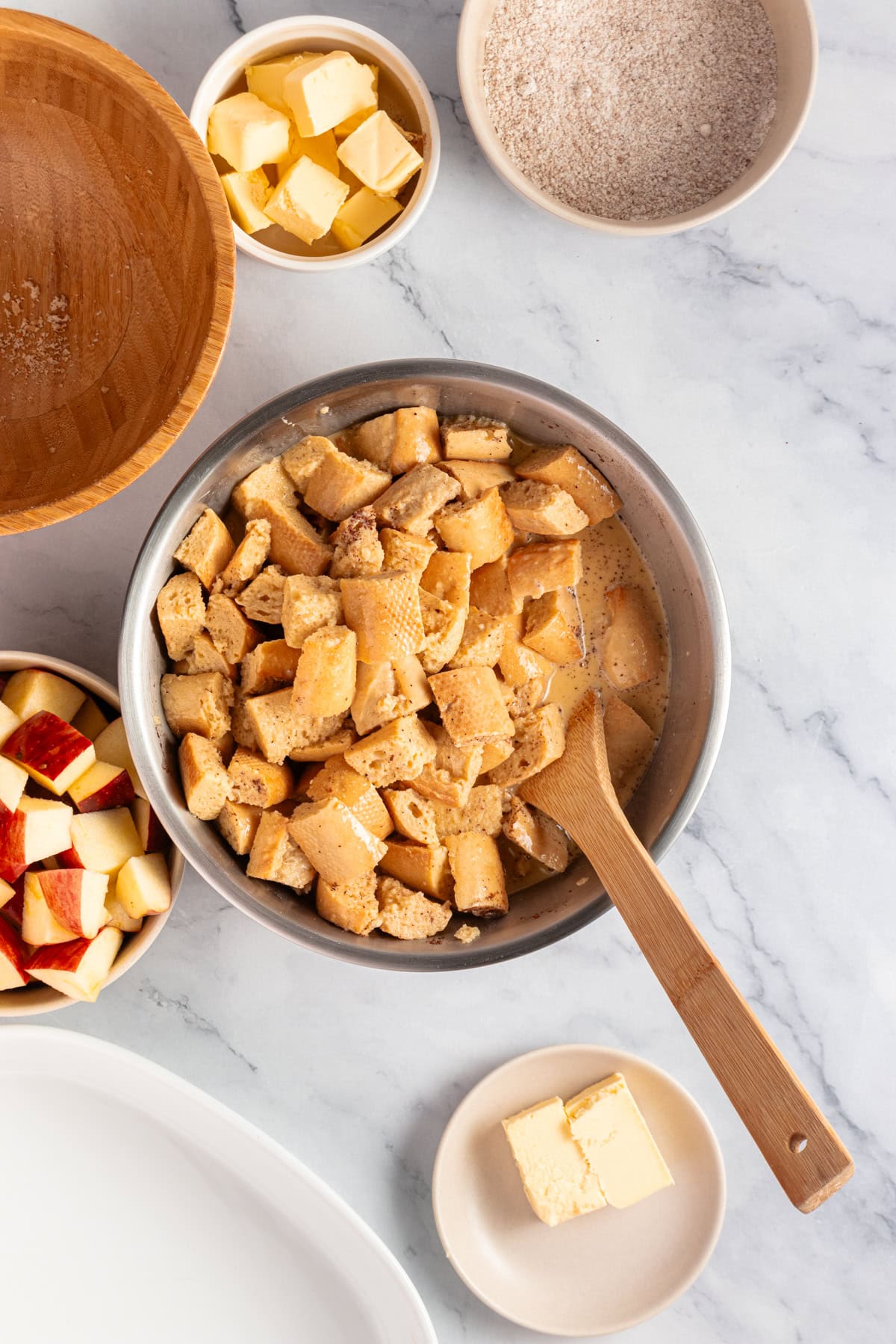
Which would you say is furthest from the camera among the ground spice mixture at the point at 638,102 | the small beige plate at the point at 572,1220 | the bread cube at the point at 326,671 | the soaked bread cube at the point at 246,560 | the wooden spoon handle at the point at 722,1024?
the small beige plate at the point at 572,1220

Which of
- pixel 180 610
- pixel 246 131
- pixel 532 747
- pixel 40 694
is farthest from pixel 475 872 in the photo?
pixel 246 131

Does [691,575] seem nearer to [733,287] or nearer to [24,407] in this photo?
[733,287]

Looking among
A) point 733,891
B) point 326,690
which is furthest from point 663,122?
point 733,891

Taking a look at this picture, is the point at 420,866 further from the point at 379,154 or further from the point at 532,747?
the point at 379,154

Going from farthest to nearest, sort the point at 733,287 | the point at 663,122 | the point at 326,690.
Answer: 1. the point at 733,287
2. the point at 663,122
3. the point at 326,690

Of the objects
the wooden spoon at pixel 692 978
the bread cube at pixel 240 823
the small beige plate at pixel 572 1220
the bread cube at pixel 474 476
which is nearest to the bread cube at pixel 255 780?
the bread cube at pixel 240 823

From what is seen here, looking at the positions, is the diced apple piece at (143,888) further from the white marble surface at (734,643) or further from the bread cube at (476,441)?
the bread cube at (476,441)
